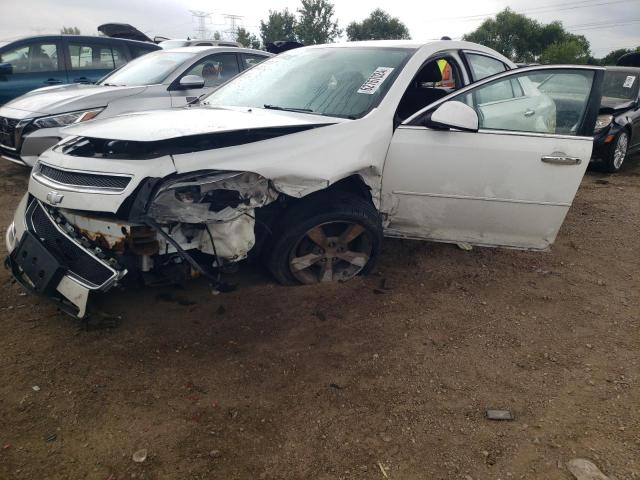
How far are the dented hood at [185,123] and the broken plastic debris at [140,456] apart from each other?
4.75 ft

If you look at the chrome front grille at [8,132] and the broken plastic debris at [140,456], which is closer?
the broken plastic debris at [140,456]

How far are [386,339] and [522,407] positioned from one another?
31.1 inches

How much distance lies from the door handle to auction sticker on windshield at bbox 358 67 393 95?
1.21 meters

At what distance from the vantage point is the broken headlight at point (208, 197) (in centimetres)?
242

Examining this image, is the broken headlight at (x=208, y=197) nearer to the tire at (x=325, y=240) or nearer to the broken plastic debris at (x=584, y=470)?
the tire at (x=325, y=240)

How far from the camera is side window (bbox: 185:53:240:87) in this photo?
5.95 meters

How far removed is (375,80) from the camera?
3168mm

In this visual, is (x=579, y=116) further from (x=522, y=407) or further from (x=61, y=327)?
(x=61, y=327)

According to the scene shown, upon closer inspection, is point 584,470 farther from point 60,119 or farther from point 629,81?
point 629,81

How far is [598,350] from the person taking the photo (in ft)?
8.67

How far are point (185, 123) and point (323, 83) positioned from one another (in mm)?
1188

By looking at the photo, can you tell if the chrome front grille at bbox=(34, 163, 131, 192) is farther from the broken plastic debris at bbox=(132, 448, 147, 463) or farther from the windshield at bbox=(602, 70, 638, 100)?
the windshield at bbox=(602, 70, 638, 100)

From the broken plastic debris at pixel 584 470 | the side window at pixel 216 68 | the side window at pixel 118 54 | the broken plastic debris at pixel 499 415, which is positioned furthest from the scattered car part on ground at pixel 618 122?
the side window at pixel 118 54

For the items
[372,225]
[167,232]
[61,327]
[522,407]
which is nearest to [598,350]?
[522,407]
